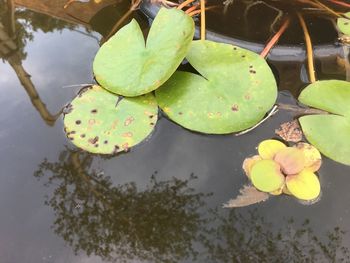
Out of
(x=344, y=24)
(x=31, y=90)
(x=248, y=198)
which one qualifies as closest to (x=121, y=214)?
(x=248, y=198)

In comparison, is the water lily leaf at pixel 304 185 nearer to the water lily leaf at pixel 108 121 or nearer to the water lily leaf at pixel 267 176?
the water lily leaf at pixel 267 176

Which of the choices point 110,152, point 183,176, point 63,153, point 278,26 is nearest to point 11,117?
point 63,153

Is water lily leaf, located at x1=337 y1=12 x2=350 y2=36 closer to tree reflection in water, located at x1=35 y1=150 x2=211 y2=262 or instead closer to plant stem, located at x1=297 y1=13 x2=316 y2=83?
plant stem, located at x1=297 y1=13 x2=316 y2=83

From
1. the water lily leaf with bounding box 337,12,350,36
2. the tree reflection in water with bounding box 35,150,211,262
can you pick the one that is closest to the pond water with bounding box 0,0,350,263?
the tree reflection in water with bounding box 35,150,211,262

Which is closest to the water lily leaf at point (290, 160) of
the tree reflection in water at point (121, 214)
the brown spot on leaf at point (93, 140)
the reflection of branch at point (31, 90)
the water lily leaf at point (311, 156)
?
the water lily leaf at point (311, 156)

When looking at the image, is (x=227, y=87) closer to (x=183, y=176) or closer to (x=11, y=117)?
(x=183, y=176)

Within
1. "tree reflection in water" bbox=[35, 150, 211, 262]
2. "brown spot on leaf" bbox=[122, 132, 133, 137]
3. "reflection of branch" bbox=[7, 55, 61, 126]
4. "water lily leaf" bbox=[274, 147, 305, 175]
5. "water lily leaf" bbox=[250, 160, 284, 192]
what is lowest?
"tree reflection in water" bbox=[35, 150, 211, 262]
